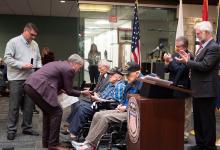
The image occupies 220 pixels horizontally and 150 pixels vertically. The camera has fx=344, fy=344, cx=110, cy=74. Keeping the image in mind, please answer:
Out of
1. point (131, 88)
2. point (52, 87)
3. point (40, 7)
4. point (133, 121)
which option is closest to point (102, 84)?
point (131, 88)

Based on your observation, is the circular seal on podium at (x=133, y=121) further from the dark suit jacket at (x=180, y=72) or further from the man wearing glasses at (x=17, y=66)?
the man wearing glasses at (x=17, y=66)

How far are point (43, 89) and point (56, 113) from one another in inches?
12.4

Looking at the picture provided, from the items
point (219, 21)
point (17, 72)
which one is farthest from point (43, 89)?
point (219, 21)

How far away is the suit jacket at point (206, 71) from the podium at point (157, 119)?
49 cm

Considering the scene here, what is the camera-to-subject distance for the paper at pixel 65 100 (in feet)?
13.8

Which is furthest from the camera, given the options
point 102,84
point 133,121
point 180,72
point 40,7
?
point 40,7

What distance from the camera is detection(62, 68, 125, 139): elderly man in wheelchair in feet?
14.1

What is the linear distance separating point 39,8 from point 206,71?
9380mm

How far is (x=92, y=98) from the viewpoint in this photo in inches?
172

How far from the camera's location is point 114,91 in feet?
14.4

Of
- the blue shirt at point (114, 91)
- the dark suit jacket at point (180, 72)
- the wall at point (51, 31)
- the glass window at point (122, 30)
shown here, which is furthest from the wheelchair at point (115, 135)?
the wall at point (51, 31)

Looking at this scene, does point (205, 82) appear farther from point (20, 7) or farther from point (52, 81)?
point (20, 7)

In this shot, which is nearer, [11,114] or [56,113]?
[56,113]

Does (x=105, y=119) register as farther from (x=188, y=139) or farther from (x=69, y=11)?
(x=69, y=11)
